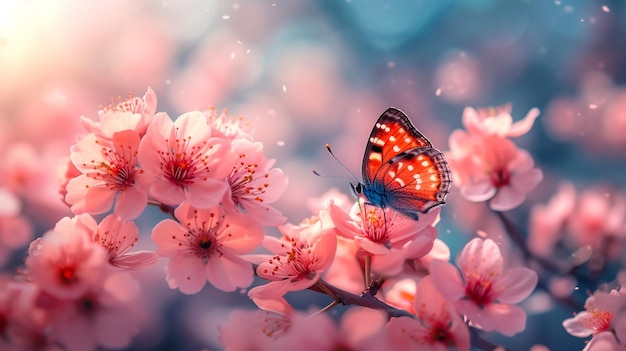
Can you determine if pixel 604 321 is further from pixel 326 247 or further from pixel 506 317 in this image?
pixel 326 247

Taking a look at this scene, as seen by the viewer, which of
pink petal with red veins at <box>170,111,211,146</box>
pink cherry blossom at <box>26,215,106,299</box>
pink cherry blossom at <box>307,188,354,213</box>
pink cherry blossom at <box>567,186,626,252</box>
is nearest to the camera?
pink cherry blossom at <box>26,215,106,299</box>

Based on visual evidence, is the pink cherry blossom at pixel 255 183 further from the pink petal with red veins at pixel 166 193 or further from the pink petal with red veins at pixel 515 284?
the pink petal with red veins at pixel 515 284

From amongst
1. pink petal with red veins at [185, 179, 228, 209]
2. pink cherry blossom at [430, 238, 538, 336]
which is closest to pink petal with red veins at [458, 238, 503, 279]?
pink cherry blossom at [430, 238, 538, 336]

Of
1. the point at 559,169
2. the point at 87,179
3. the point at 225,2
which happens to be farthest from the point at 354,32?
the point at 87,179

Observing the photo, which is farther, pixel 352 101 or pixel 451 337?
pixel 352 101

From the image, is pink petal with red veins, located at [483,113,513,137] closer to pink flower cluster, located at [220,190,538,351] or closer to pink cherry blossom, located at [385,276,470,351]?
pink flower cluster, located at [220,190,538,351]

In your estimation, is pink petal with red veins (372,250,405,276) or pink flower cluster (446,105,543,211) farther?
pink flower cluster (446,105,543,211)

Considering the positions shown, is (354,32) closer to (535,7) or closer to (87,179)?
(535,7)
